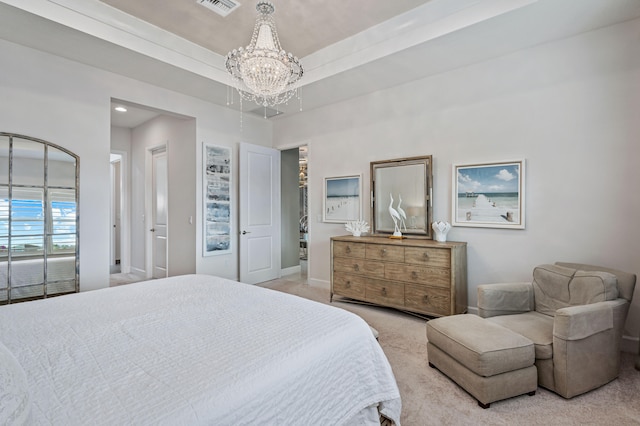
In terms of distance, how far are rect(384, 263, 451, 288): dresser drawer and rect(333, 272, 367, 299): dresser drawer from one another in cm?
39

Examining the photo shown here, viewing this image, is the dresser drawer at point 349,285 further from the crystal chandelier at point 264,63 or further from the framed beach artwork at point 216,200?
the crystal chandelier at point 264,63

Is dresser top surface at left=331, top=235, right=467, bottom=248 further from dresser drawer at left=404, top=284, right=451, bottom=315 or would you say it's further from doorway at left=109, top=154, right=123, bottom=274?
doorway at left=109, top=154, right=123, bottom=274

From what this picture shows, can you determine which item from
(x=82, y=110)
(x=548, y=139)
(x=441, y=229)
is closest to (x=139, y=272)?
(x=82, y=110)

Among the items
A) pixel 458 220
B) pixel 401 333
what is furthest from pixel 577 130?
pixel 401 333

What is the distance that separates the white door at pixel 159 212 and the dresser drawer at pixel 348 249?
9.61 feet

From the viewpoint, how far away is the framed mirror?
372 cm

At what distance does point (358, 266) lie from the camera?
3832 mm

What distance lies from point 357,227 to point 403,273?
94 cm

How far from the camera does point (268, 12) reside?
2.53 meters

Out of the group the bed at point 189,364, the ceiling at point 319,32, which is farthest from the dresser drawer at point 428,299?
the ceiling at point 319,32

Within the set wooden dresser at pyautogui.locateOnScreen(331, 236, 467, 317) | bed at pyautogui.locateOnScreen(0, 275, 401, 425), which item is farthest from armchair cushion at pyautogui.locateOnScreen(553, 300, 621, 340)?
bed at pyautogui.locateOnScreen(0, 275, 401, 425)

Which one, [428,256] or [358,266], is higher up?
[428,256]

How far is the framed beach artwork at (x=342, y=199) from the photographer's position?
174 inches

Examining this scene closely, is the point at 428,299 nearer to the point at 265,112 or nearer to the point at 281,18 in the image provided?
the point at 281,18
